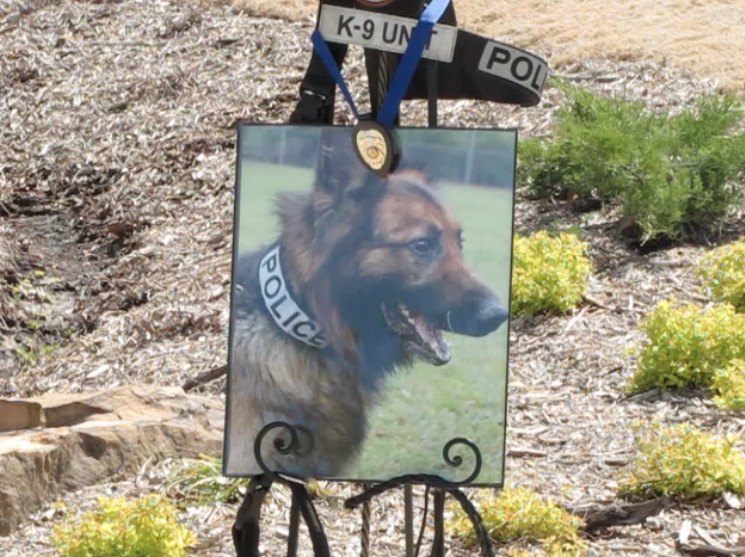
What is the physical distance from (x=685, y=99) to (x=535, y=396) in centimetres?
334

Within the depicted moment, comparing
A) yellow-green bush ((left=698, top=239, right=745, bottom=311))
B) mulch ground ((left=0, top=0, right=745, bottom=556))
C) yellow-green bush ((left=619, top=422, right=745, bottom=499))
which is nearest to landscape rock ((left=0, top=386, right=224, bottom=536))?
mulch ground ((left=0, top=0, right=745, bottom=556))

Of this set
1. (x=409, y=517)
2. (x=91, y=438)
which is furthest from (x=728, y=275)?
(x=409, y=517)

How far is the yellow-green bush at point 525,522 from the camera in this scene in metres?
3.93

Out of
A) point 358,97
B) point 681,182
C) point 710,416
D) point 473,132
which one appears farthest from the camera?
point 358,97

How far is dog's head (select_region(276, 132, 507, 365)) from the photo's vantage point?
9.12 feet

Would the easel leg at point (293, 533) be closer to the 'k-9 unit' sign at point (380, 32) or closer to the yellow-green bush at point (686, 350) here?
the 'k-9 unit' sign at point (380, 32)

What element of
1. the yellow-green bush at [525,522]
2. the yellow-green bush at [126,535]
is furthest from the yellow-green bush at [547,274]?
the yellow-green bush at [126,535]

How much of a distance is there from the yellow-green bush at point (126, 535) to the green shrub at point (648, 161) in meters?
3.48

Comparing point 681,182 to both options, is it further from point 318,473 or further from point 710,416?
point 318,473

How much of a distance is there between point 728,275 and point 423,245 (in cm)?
333

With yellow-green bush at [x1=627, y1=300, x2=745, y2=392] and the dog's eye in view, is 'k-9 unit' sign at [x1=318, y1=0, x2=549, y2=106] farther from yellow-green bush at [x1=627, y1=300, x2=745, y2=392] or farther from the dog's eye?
yellow-green bush at [x1=627, y1=300, x2=745, y2=392]

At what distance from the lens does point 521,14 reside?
9602 mm

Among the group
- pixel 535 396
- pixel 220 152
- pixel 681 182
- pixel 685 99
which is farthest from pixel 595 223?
pixel 220 152

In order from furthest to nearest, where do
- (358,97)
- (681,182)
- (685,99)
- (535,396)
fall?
(358,97)
(685,99)
(681,182)
(535,396)
